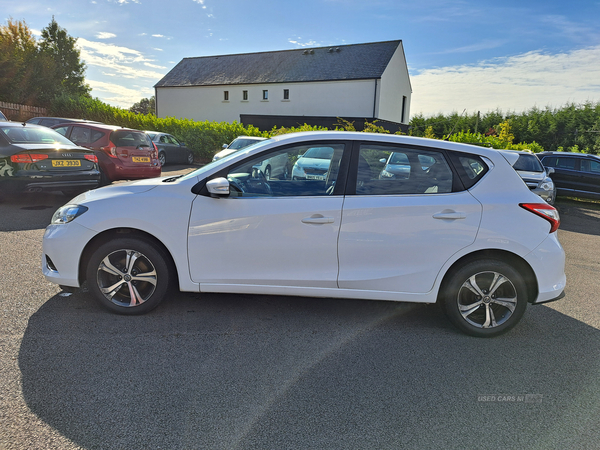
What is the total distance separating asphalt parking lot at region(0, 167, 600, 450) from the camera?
244 cm

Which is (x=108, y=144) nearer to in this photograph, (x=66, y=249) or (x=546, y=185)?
(x=66, y=249)

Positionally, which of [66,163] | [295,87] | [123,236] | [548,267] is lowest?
[548,267]

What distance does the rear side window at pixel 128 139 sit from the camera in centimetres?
1106

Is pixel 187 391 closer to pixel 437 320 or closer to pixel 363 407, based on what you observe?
pixel 363 407

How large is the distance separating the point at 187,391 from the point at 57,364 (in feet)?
3.26

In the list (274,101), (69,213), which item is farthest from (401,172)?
(274,101)

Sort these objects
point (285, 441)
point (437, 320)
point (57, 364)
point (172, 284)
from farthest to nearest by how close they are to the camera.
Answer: point (437, 320) < point (172, 284) < point (57, 364) < point (285, 441)

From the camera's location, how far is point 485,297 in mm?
3715

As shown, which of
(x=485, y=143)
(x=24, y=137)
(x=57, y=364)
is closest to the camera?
(x=57, y=364)

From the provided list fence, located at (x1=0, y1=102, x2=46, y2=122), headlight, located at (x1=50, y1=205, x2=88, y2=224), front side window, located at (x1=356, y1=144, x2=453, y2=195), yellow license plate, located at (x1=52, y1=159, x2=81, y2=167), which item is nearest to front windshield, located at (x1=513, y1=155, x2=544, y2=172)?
front side window, located at (x1=356, y1=144, x2=453, y2=195)

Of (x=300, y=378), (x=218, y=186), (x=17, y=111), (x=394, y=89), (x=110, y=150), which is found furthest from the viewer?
(x=394, y=89)

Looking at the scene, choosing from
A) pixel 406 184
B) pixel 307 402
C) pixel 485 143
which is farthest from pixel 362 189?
pixel 485 143

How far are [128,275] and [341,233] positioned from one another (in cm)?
188

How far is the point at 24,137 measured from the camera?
8297 millimetres
